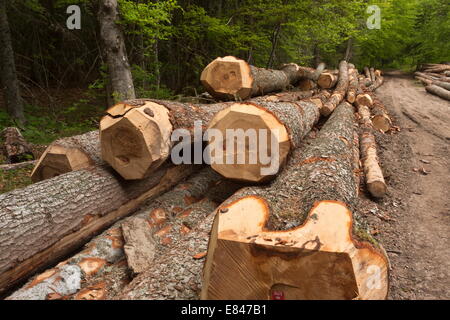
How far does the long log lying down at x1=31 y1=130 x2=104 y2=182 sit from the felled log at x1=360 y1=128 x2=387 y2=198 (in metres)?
3.44

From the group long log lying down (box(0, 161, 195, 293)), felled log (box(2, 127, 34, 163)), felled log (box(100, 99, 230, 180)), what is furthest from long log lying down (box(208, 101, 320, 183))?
felled log (box(2, 127, 34, 163))

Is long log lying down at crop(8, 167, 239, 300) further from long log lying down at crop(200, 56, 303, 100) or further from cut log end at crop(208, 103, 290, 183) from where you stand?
long log lying down at crop(200, 56, 303, 100)

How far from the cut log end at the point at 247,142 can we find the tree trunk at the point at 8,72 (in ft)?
20.2

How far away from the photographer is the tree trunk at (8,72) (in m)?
6.00

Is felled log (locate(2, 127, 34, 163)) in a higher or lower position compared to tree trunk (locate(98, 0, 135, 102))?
lower

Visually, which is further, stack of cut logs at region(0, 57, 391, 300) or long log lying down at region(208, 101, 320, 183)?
long log lying down at region(208, 101, 320, 183)

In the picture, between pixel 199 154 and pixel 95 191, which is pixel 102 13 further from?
pixel 95 191

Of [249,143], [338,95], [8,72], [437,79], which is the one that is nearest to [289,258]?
[249,143]

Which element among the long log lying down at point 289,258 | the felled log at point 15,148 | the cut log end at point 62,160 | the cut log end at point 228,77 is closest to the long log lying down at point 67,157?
the cut log end at point 62,160

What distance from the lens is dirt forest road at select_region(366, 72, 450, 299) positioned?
242cm

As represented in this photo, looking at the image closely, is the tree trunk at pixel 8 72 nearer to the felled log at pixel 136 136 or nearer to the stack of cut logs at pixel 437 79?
the felled log at pixel 136 136
